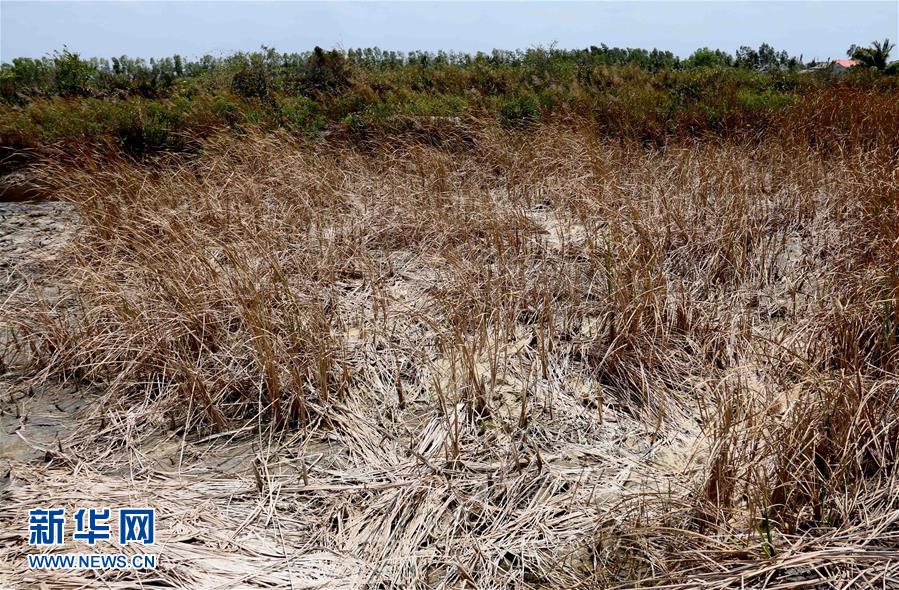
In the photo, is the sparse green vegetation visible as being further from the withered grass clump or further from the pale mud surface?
the pale mud surface

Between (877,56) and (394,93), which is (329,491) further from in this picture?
(877,56)

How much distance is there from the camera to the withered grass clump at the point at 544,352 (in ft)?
6.89

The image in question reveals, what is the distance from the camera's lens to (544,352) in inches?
120

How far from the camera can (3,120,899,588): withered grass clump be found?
2102 millimetres

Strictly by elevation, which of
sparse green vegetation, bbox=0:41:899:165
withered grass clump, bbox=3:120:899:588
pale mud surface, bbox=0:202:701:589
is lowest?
pale mud surface, bbox=0:202:701:589

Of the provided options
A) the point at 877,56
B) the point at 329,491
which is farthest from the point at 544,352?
the point at 877,56

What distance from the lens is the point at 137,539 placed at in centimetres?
219

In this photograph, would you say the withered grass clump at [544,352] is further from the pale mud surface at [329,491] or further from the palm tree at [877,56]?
the palm tree at [877,56]

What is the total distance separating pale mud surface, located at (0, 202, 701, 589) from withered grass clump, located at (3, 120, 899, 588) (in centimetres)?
2

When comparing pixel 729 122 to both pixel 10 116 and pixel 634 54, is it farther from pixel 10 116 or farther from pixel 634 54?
pixel 10 116

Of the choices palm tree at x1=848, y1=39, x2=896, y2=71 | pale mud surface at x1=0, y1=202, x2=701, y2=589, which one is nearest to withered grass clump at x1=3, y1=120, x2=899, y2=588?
pale mud surface at x1=0, y1=202, x2=701, y2=589

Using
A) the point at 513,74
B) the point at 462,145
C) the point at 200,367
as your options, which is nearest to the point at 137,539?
the point at 200,367

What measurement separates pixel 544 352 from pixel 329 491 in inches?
46.6

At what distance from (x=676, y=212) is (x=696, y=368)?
1.60 metres
